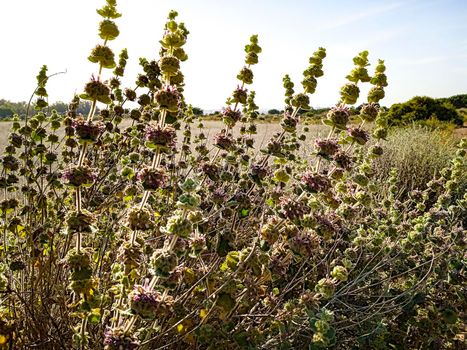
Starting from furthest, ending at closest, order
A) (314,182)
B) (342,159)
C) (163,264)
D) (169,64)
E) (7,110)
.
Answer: (7,110), (342,159), (314,182), (169,64), (163,264)

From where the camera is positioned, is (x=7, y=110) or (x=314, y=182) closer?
(x=314, y=182)

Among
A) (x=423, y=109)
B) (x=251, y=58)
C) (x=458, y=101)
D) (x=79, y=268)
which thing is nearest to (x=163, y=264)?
(x=79, y=268)

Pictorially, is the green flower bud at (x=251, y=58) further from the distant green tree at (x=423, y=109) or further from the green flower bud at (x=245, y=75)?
the distant green tree at (x=423, y=109)

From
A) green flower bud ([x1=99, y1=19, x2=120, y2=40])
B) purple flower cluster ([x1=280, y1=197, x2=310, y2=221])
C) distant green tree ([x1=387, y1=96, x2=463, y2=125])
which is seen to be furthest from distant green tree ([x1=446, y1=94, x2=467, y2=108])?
green flower bud ([x1=99, y1=19, x2=120, y2=40])

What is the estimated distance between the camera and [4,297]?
113 inches

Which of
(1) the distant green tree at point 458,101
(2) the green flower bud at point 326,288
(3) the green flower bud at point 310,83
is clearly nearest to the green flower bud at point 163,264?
(2) the green flower bud at point 326,288

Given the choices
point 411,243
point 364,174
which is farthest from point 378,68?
point 411,243

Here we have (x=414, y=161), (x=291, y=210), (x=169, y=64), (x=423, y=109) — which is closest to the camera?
(x=169, y=64)

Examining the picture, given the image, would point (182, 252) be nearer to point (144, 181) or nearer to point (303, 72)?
point (144, 181)

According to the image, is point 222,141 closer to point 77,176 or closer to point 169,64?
point 169,64

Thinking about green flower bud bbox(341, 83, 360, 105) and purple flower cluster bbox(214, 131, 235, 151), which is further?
purple flower cluster bbox(214, 131, 235, 151)

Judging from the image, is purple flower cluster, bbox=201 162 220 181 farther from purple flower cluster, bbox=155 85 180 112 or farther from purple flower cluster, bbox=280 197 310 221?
purple flower cluster, bbox=155 85 180 112

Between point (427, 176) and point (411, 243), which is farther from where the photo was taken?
point (427, 176)

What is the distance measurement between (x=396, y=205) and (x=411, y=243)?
5.41ft
